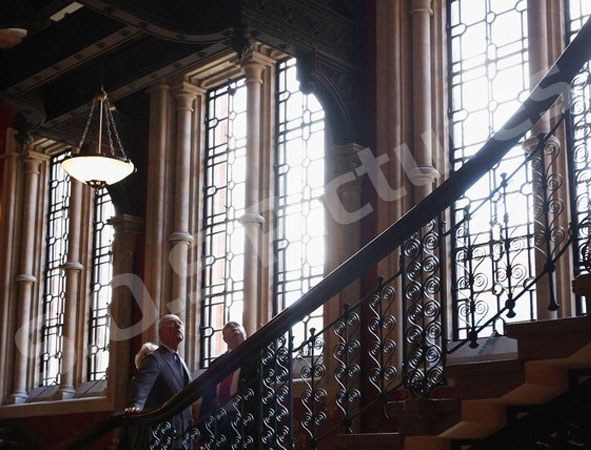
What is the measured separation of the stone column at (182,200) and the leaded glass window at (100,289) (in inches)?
66.1

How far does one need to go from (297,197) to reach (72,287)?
413 centimetres

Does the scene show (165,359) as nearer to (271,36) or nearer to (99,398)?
(271,36)

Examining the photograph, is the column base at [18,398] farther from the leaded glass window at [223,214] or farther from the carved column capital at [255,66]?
the carved column capital at [255,66]

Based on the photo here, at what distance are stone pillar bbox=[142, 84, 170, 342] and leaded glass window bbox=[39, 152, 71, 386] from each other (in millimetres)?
2627

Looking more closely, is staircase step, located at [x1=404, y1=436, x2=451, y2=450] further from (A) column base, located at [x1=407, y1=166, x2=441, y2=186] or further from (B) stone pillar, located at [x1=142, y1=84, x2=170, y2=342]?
(B) stone pillar, located at [x1=142, y1=84, x2=170, y2=342]

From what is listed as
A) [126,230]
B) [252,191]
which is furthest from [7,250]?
[252,191]

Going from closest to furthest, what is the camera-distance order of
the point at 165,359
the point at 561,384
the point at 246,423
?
the point at 561,384
the point at 246,423
the point at 165,359

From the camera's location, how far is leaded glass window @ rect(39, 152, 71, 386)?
13453mm

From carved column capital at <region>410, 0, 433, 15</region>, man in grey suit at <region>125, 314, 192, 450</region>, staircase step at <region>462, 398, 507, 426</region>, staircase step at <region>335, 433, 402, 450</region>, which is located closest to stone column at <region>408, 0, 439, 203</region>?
carved column capital at <region>410, 0, 433, 15</region>

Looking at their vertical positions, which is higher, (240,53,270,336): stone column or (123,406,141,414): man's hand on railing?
(240,53,270,336): stone column

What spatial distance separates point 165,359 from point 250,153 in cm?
436

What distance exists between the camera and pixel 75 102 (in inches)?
436

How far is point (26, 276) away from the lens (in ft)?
45.2

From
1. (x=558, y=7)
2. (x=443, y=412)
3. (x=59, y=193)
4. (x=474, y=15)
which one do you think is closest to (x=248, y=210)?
(x=474, y=15)
